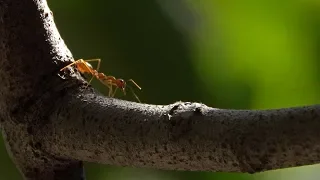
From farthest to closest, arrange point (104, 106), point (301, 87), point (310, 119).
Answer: point (301, 87) < point (104, 106) < point (310, 119)

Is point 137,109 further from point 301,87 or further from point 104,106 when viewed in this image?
point 301,87

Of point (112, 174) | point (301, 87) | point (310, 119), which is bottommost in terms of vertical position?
point (310, 119)

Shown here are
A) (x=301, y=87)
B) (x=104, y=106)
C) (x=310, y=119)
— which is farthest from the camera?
(x=301, y=87)

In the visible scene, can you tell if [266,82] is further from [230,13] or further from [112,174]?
[112,174]

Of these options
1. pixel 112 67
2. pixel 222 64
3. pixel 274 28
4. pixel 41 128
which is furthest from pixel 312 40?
pixel 41 128

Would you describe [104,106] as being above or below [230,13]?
below

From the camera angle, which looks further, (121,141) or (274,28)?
(274,28)
